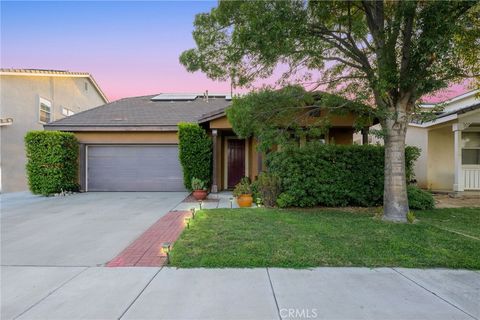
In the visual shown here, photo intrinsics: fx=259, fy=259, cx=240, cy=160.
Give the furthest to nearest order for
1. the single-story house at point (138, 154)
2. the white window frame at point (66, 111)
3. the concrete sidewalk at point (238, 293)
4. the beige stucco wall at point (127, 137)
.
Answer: the white window frame at point (66, 111) → the beige stucco wall at point (127, 137) → the single-story house at point (138, 154) → the concrete sidewalk at point (238, 293)

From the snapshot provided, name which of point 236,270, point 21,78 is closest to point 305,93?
point 236,270

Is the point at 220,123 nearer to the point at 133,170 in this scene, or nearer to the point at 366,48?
the point at 133,170

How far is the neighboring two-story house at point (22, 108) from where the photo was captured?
13.4 m

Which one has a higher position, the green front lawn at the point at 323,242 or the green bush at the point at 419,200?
the green bush at the point at 419,200

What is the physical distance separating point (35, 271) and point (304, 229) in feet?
15.2

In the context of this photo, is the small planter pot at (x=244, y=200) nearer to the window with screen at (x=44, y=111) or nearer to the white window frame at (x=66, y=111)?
the window with screen at (x=44, y=111)

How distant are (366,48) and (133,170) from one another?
10.7 meters

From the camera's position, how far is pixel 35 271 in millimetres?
3713

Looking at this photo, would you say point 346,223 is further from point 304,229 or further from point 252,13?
point 252,13

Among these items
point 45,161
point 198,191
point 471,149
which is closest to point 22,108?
point 45,161

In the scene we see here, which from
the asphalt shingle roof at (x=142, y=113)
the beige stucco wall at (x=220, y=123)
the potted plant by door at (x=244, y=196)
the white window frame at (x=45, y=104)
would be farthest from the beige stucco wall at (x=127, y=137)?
the potted plant by door at (x=244, y=196)

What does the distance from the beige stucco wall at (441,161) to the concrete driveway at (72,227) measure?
473 inches

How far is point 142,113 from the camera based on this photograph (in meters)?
13.6

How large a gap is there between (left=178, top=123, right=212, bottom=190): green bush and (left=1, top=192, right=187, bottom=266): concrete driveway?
1442mm
